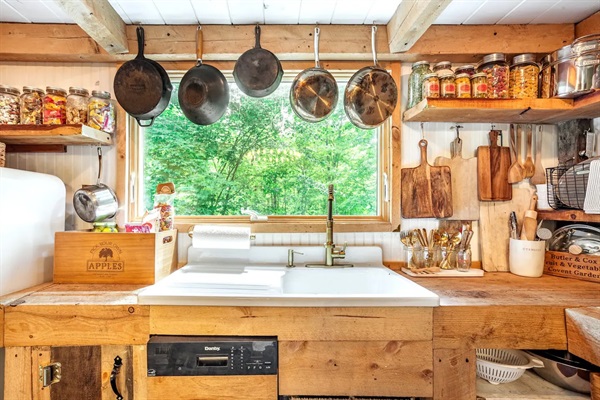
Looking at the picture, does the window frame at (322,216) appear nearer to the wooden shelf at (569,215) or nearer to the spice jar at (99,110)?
the spice jar at (99,110)

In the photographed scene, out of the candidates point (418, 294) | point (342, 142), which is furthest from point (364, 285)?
point (342, 142)

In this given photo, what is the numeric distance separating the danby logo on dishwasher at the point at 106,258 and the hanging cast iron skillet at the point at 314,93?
112 cm

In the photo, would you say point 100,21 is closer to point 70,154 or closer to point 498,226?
point 70,154

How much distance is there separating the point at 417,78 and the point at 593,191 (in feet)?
3.02

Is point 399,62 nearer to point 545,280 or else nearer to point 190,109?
point 190,109

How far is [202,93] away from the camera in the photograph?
1.62m

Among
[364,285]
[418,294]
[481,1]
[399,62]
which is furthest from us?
[399,62]

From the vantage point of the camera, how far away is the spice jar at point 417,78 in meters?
1.55

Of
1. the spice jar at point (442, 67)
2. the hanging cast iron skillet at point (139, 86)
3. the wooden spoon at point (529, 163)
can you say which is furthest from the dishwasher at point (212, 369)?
the wooden spoon at point (529, 163)

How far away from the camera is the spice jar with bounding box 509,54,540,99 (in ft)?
4.82

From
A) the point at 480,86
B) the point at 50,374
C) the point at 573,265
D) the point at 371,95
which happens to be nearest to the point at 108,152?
the point at 50,374

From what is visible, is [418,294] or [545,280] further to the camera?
[545,280]

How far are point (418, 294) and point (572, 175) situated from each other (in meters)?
0.99

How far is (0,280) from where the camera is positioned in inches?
48.0
